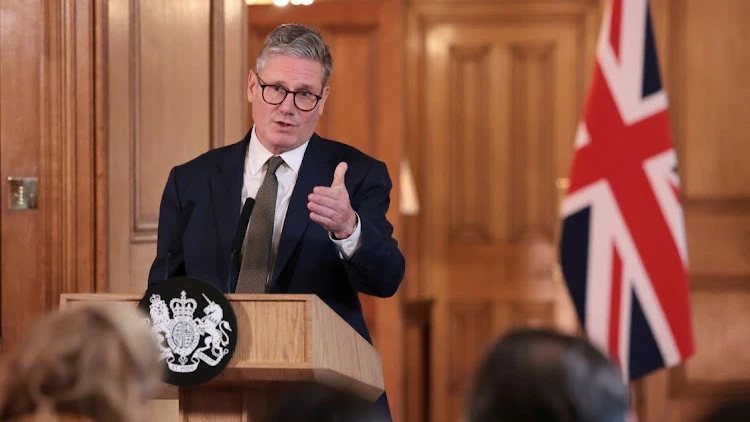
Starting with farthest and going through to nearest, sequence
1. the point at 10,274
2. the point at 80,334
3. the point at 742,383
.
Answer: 1. the point at 742,383
2. the point at 10,274
3. the point at 80,334

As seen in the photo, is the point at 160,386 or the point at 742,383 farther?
the point at 742,383

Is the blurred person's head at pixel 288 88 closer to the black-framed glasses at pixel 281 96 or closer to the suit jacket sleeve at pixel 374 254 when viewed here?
the black-framed glasses at pixel 281 96

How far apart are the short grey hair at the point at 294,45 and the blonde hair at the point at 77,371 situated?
1356 millimetres

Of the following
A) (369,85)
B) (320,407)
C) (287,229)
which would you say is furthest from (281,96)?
(369,85)

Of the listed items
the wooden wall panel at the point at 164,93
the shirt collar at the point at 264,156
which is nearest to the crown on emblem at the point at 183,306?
the shirt collar at the point at 264,156

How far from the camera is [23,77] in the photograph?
357 centimetres

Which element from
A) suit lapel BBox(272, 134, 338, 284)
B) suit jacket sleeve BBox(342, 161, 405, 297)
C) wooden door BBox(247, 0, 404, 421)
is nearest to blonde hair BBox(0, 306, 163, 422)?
suit jacket sleeve BBox(342, 161, 405, 297)

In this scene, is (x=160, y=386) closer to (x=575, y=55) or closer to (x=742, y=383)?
(x=742, y=383)

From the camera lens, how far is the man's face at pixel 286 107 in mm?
2613

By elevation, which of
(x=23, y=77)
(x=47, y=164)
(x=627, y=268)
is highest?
(x=23, y=77)

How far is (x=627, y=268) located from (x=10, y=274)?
88.1 inches

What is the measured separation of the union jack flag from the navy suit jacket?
2066 millimetres

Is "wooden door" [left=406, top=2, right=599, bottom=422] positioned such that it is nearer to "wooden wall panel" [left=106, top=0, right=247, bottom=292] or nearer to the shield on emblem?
"wooden wall panel" [left=106, top=0, right=247, bottom=292]

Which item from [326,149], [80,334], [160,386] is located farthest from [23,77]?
[80,334]
